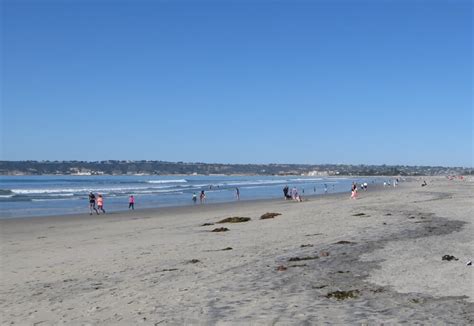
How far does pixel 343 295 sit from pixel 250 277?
2.27 meters

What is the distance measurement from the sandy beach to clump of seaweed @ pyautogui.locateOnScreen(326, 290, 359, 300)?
0.02 meters

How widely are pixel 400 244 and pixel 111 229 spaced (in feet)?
45.6

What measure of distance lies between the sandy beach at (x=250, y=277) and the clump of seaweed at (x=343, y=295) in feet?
0.05

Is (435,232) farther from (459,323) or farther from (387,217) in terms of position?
(459,323)

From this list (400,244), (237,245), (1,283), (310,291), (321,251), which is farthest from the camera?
(237,245)

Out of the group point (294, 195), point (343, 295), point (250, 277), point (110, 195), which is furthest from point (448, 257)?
point (110, 195)

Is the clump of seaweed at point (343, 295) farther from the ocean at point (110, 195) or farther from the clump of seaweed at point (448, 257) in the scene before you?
the ocean at point (110, 195)

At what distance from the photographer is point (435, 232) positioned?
55.3 ft

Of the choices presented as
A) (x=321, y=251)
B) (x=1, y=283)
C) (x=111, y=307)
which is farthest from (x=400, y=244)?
(x=1, y=283)

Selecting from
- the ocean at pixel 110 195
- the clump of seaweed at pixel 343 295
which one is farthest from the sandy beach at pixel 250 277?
the ocean at pixel 110 195

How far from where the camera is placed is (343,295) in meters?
8.66

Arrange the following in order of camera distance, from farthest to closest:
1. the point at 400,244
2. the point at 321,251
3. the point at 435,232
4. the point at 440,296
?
the point at 435,232
the point at 400,244
the point at 321,251
the point at 440,296

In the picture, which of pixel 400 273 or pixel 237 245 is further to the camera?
pixel 237 245

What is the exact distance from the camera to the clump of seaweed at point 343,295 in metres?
8.55
